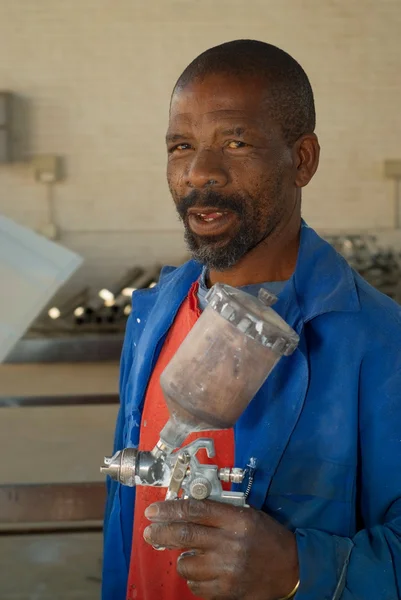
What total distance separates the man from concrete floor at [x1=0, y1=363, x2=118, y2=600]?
2.58 meters

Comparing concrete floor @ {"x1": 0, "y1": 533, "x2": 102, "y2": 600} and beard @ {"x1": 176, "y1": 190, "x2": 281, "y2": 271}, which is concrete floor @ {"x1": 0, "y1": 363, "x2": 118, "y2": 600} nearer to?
concrete floor @ {"x1": 0, "y1": 533, "x2": 102, "y2": 600}

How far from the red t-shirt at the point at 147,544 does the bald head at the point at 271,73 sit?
388 millimetres

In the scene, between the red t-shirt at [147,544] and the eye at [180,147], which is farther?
the red t-shirt at [147,544]

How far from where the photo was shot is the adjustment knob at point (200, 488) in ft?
3.63

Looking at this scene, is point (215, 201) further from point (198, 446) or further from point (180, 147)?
point (198, 446)

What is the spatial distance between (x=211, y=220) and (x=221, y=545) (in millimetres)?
501

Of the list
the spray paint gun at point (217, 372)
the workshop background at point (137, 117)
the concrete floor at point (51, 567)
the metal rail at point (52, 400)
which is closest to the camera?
the spray paint gun at point (217, 372)

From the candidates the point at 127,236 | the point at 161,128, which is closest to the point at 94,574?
the point at 127,236

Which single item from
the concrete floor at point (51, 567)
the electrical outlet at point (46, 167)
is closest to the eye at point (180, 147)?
the concrete floor at point (51, 567)

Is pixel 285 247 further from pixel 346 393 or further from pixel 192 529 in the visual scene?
pixel 192 529

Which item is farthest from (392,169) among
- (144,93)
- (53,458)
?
(53,458)

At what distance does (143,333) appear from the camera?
161 centimetres

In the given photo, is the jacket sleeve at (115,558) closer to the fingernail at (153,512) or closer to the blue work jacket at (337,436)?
the blue work jacket at (337,436)

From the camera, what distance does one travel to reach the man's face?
130cm
